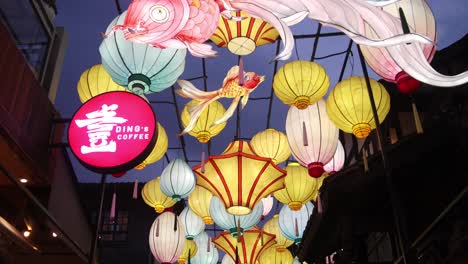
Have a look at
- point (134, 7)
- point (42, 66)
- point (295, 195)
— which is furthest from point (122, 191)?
point (134, 7)

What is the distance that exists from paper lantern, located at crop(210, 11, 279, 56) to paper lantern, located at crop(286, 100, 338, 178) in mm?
1641

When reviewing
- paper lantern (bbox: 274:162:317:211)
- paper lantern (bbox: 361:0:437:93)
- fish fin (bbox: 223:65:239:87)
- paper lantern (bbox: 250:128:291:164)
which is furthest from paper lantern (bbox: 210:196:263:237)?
paper lantern (bbox: 361:0:437:93)

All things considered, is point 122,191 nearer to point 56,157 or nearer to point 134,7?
point 56,157

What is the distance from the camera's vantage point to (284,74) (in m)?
7.05

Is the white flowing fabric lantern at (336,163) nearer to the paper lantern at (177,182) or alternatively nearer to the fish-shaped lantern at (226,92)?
the fish-shaped lantern at (226,92)

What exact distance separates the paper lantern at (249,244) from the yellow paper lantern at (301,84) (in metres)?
5.68

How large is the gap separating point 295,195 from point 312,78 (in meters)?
2.82

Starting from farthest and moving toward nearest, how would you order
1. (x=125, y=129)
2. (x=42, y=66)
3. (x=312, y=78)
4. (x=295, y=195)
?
(x=42, y=66), (x=295, y=195), (x=312, y=78), (x=125, y=129)

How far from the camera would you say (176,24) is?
449 cm

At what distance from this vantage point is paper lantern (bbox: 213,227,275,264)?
11.7 metres

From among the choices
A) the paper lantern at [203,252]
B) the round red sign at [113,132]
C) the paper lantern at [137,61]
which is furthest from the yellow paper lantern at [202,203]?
the paper lantern at [137,61]

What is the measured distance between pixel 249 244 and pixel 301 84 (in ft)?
20.4

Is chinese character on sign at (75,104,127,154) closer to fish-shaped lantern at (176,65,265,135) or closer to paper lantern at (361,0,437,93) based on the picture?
fish-shaped lantern at (176,65,265,135)

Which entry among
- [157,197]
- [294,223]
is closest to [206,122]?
[157,197]
